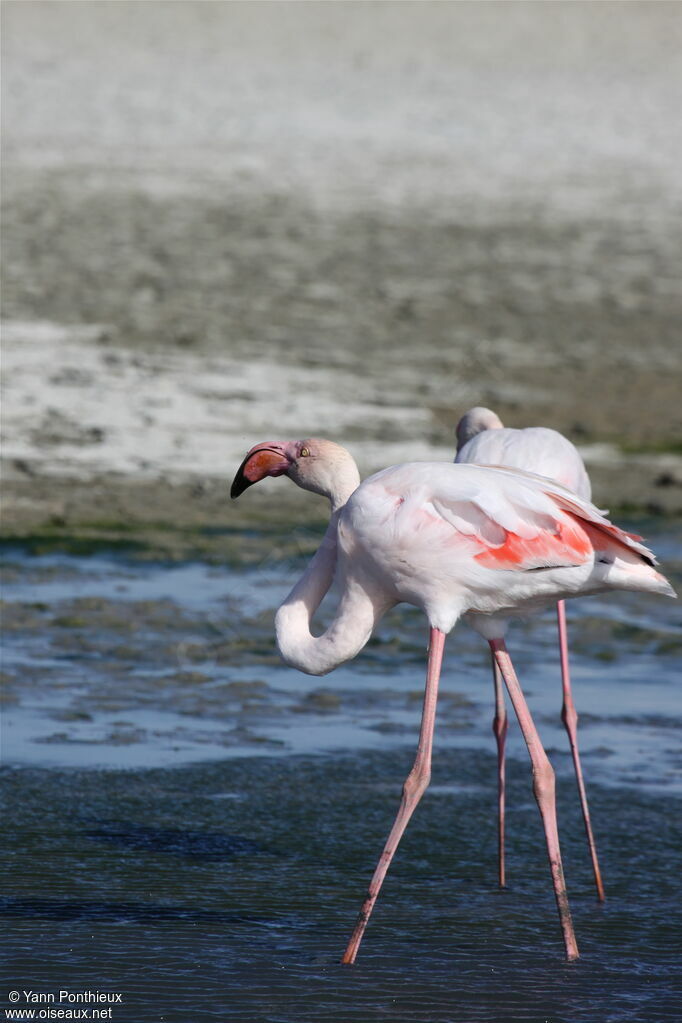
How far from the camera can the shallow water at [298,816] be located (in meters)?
4.57

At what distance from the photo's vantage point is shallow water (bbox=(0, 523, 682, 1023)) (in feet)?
15.0

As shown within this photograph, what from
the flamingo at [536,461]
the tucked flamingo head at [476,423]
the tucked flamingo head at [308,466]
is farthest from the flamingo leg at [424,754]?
the tucked flamingo head at [476,423]

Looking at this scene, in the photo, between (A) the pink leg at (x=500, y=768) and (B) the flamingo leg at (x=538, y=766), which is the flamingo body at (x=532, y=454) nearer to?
(A) the pink leg at (x=500, y=768)

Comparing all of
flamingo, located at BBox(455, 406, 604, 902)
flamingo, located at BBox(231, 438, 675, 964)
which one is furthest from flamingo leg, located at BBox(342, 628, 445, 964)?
flamingo, located at BBox(455, 406, 604, 902)

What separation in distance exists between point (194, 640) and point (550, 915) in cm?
285

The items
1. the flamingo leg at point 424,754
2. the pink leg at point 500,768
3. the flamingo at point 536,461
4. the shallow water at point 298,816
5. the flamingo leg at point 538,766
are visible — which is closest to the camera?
the shallow water at point 298,816

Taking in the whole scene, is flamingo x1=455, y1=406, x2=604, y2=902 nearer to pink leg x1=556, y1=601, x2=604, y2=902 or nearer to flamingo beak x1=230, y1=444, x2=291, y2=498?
pink leg x1=556, y1=601, x2=604, y2=902

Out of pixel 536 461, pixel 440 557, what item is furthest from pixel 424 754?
pixel 536 461

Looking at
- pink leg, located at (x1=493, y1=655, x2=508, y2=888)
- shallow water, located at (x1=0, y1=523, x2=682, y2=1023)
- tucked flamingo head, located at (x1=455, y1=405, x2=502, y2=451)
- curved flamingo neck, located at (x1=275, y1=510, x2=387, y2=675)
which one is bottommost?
shallow water, located at (x1=0, y1=523, x2=682, y2=1023)

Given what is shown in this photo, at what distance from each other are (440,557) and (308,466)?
468mm

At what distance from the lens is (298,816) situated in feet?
19.1

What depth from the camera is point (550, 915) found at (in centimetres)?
513

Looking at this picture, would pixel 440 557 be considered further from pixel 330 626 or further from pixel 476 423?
pixel 476 423

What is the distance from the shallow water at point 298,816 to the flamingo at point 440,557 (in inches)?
13.6
